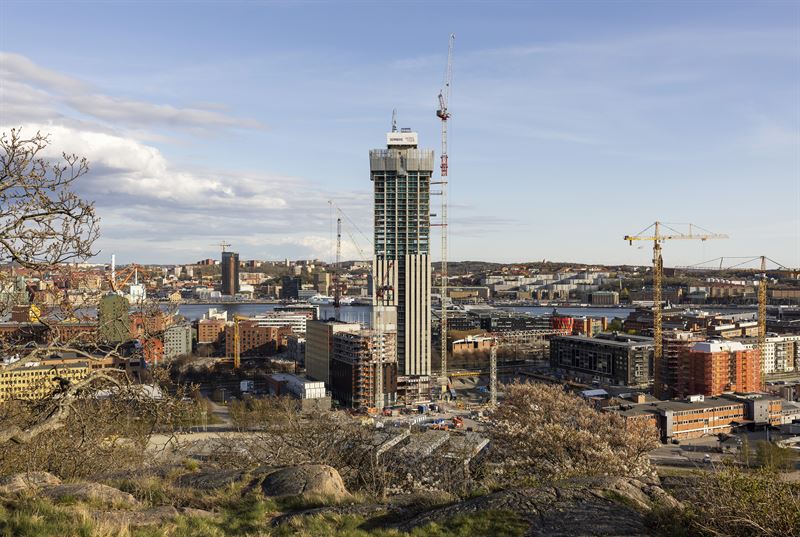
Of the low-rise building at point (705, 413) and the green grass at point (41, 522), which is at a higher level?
the green grass at point (41, 522)

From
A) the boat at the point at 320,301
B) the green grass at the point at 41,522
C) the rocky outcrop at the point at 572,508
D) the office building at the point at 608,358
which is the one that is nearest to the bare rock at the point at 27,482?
the green grass at the point at 41,522

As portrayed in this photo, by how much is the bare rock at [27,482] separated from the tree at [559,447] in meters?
3.40

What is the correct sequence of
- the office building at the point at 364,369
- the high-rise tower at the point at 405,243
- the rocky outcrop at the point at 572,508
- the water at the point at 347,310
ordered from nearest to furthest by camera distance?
the rocky outcrop at the point at 572,508 → the office building at the point at 364,369 → the high-rise tower at the point at 405,243 → the water at the point at 347,310

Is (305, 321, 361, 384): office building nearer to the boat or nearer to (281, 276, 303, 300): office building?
the boat

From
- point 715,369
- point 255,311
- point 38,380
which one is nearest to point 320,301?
point 255,311

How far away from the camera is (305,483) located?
437 centimetres

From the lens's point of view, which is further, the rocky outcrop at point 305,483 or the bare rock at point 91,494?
the rocky outcrop at point 305,483

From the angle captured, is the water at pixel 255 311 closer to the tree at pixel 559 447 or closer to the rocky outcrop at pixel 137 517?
the tree at pixel 559 447

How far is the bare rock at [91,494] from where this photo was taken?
12.1 ft

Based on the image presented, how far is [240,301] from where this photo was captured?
259ft

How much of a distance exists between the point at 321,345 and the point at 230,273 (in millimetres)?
58839

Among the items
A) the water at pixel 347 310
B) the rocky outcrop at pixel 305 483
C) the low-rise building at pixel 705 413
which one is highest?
the rocky outcrop at pixel 305 483

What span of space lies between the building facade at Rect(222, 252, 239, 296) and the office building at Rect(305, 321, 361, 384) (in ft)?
186

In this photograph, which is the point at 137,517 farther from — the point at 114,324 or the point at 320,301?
the point at 320,301
